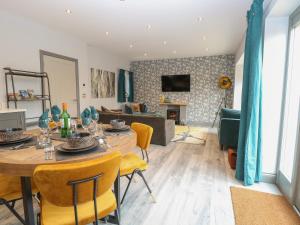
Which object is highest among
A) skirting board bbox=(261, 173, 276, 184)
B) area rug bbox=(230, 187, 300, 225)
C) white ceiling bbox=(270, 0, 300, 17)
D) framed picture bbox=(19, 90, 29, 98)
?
white ceiling bbox=(270, 0, 300, 17)

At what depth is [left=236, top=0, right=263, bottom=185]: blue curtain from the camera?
2207 millimetres

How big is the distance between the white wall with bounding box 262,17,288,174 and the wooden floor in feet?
1.50

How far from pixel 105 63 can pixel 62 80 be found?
2251 mm

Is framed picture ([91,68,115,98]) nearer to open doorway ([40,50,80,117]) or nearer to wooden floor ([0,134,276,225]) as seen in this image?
open doorway ([40,50,80,117])

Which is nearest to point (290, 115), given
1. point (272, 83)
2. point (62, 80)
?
point (272, 83)

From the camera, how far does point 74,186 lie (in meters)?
0.93

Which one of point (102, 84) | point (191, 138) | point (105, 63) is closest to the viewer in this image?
point (191, 138)

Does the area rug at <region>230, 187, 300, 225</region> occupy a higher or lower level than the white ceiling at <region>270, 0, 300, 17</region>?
lower

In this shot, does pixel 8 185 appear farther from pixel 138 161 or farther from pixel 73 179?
pixel 138 161

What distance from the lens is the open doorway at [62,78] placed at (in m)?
3.97

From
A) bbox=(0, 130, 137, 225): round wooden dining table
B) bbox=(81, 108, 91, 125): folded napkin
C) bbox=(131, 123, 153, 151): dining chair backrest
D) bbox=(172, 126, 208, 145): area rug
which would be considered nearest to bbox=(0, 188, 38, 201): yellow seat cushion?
bbox=(0, 130, 137, 225): round wooden dining table

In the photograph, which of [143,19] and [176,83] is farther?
[176,83]

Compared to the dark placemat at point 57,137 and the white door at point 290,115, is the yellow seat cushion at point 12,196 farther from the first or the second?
the white door at point 290,115

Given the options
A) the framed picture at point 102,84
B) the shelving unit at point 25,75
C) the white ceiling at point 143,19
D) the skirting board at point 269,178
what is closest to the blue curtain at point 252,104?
the skirting board at point 269,178
